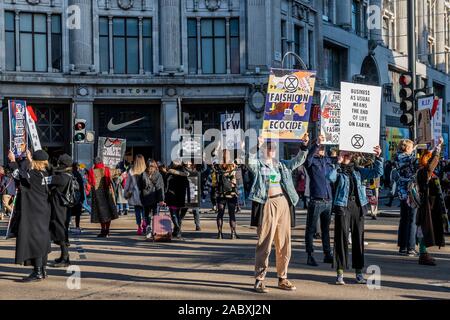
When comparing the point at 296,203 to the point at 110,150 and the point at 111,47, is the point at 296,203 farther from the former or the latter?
the point at 111,47

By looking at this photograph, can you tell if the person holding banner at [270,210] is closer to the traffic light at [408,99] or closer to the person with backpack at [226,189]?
the person with backpack at [226,189]

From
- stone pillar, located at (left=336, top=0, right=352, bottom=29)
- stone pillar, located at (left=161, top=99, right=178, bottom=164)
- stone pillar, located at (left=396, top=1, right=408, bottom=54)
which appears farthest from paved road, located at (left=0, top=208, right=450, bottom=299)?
stone pillar, located at (left=396, top=1, right=408, bottom=54)

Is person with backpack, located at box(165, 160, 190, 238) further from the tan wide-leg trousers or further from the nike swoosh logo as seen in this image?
the nike swoosh logo

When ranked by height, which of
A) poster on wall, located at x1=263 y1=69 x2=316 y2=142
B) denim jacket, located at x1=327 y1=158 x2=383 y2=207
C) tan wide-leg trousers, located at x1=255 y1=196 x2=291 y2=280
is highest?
poster on wall, located at x1=263 y1=69 x2=316 y2=142

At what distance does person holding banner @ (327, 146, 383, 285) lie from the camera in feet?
32.9

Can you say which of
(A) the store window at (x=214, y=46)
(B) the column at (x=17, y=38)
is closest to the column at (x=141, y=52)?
(A) the store window at (x=214, y=46)

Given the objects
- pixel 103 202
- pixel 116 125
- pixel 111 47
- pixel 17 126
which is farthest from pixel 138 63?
pixel 103 202

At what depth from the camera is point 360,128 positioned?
10.8 m

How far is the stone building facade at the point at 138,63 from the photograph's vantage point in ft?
119

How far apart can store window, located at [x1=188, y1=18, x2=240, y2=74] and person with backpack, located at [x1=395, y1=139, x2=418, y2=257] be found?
26.1 meters

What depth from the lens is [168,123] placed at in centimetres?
3728

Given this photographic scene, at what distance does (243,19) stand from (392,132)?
2031 cm

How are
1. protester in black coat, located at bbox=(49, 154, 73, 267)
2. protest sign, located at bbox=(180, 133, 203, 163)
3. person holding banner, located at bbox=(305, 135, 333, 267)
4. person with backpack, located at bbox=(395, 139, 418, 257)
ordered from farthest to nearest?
protest sign, located at bbox=(180, 133, 203, 163)
person with backpack, located at bbox=(395, 139, 418, 257)
person holding banner, located at bbox=(305, 135, 333, 267)
protester in black coat, located at bbox=(49, 154, 73, 267)
